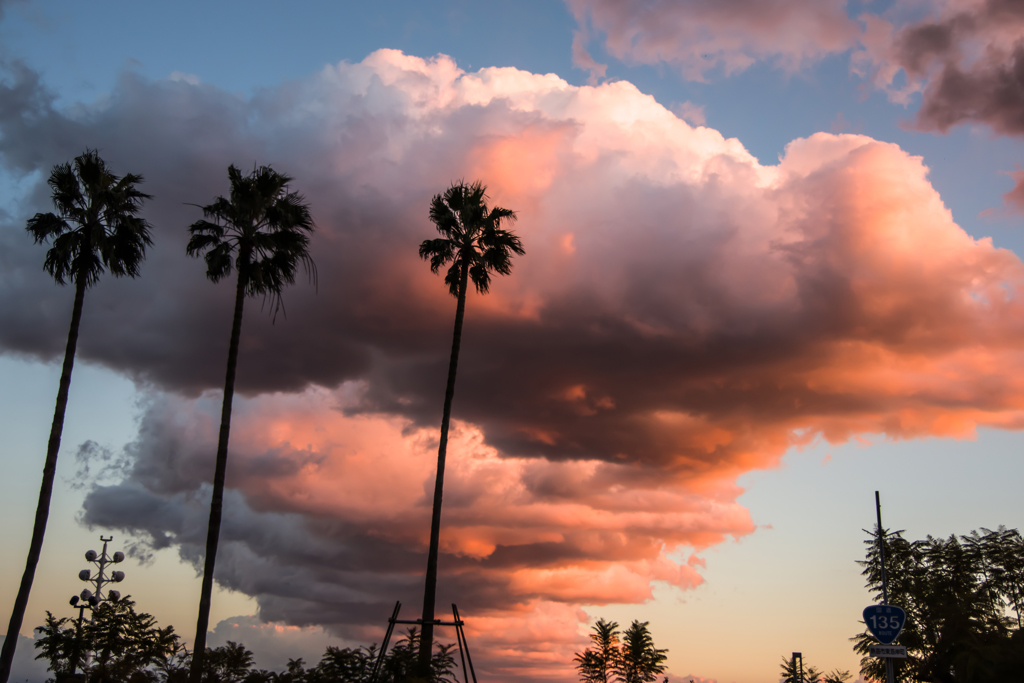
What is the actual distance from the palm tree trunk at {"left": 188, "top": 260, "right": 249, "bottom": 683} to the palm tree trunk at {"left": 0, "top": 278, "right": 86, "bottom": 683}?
701 centimetres

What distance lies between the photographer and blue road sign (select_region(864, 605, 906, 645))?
20078mm

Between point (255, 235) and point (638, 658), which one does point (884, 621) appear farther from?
point (638, 658)

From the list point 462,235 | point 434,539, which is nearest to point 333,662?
point 434,539

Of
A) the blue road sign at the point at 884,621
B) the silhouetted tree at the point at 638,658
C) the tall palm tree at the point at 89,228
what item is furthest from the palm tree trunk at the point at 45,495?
the silhouetted tree at the point at 638,658

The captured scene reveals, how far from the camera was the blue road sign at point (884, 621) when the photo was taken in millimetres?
20078

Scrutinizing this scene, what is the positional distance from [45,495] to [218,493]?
352 inches

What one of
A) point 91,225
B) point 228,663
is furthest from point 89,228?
point 228,663

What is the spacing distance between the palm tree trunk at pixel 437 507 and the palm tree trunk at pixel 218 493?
7457 mm

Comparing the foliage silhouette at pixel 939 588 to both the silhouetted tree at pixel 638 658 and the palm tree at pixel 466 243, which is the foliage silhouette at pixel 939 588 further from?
the palm tree at pixel 466 243

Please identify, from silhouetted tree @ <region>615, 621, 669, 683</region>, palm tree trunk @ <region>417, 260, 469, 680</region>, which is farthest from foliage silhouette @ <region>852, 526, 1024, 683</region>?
palm tree trunk @ <region>417, 260, 469, 680</region>

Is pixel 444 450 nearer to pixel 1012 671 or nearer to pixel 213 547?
pixel 213 547

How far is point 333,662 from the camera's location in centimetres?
2952

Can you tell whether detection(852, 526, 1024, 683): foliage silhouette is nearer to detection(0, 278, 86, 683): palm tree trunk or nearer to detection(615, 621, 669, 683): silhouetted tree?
detection(615, 621, 669, 683): silhouetted tree

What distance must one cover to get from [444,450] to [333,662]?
9.03 metres
